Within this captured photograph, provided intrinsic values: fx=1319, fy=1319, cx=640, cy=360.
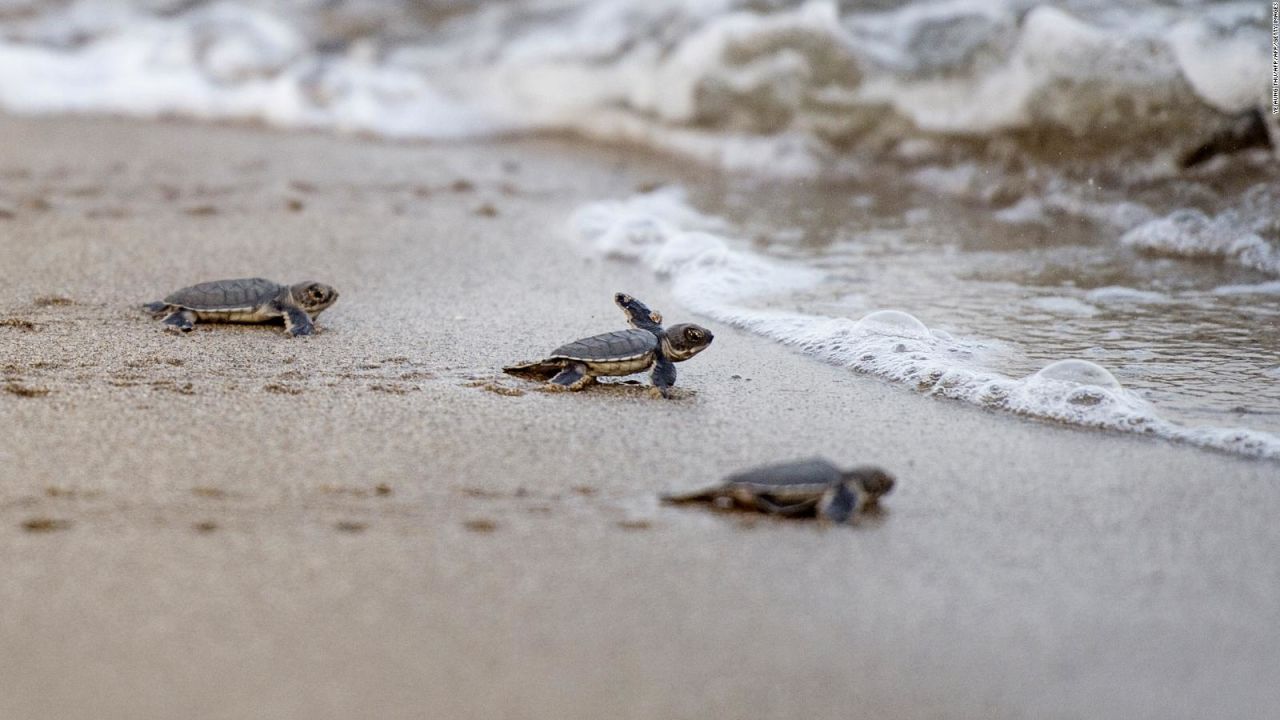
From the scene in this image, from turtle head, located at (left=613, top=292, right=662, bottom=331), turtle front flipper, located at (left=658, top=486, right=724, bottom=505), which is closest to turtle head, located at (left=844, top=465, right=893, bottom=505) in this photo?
turtle front flipper, located at (left=658, top=486, right=724, bottom=505)

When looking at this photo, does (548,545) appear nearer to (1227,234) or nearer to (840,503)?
(840,503)

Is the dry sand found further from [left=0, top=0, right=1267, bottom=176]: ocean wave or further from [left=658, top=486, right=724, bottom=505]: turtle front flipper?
[left=0, top=0, right=1267, bottom=176]: ocean wave

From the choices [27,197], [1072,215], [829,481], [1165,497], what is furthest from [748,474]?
[27,197]

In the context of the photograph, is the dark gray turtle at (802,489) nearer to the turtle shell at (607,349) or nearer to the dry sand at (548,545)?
the dry sand at (548,545)

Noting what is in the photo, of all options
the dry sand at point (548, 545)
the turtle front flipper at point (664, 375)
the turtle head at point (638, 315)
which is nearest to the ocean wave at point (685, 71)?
the dry sand at point (548, 545)

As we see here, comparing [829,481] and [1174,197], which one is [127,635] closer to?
[829,481]

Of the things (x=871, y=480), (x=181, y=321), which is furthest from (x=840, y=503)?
(x=181, y=321)

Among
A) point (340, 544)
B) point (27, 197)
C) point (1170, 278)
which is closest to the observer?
point (340, 544)
